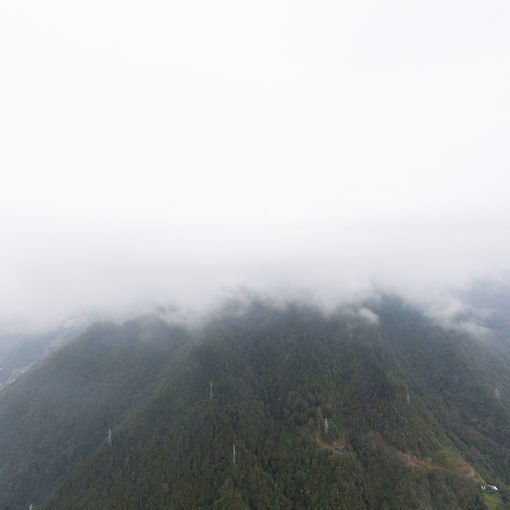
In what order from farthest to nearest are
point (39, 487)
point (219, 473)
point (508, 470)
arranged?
1. point (39, 487)
2. point (508, 470)
3. point (219, 473)

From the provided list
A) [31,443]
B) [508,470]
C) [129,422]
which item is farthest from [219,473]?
[508,470]

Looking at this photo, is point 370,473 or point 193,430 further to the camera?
point 193,430

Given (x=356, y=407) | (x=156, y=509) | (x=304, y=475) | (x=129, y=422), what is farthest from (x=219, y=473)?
(x=356, y=407)

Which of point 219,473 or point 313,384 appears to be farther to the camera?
point 313,384

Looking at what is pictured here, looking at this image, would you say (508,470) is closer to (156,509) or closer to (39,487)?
(156,509)

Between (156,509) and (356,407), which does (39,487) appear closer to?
(156,509)

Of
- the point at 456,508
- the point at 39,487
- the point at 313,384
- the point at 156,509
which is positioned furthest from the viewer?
the point at 313,384

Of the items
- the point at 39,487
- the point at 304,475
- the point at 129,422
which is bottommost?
the point at 39,487

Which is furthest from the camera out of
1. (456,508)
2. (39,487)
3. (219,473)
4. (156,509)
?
(39,487)

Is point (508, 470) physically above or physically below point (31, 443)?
above
